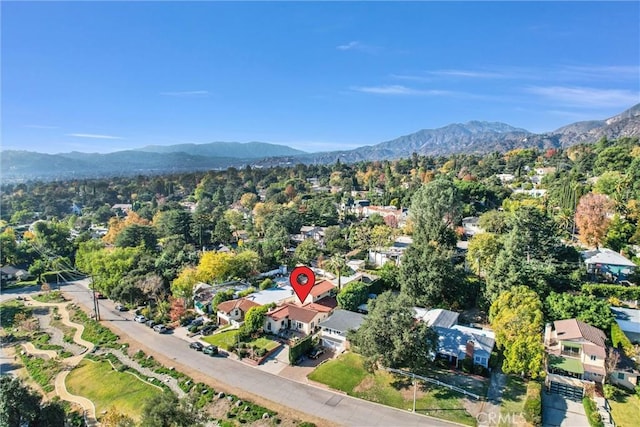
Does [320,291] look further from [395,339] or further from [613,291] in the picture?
[613,291]

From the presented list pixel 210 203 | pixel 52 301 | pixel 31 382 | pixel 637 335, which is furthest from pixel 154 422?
pixel 210 203

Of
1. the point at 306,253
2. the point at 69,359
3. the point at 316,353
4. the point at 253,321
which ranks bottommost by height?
the point at 69,359

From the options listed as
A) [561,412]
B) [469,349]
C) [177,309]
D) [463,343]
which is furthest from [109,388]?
[561,412]

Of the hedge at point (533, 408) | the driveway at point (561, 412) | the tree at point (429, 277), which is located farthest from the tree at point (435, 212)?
the hedge at point (533, 408)

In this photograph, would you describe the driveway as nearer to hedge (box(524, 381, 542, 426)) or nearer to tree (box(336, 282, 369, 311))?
hedge (box(524, 381, 542, 426))

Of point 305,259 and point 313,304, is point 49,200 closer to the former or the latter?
point 305,259

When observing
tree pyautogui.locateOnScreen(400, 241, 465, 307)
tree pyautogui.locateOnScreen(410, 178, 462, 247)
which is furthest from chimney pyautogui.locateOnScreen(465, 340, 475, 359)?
tree pyautogui.locateOnScreen(410, 178, 462, 247)

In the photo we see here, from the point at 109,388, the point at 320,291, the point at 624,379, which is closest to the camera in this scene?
the point at 624,379
